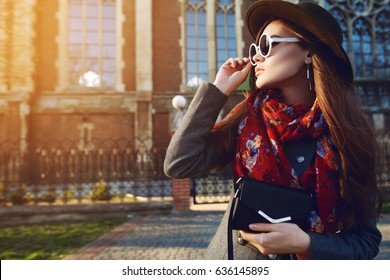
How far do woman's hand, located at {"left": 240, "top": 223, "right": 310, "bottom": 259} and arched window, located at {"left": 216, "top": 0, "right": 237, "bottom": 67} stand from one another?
44.0 feet

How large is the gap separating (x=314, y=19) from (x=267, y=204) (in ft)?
2.17

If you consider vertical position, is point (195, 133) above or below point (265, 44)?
below

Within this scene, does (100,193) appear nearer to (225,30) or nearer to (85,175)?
(85,175)

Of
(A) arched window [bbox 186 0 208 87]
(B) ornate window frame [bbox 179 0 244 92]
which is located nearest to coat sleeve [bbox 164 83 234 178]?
(B) ornate window frame [bbox 179 0 244 92]

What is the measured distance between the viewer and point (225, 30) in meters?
14.0

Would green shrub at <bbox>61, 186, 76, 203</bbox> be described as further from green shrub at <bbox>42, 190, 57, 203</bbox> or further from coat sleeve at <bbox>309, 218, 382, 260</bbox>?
coat sleeve at <bbox>309, 218, 382, 260</bbox>

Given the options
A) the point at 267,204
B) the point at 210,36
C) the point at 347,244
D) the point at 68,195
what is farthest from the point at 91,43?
the point at 347,244

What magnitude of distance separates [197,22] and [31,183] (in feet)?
34.0

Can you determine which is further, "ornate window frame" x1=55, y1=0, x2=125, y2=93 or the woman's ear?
"ornate window frame" x1=55, y1=0, x2=125, y2=93

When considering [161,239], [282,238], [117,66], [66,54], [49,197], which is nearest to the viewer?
[282,238]

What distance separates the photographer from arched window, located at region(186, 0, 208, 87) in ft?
44.4

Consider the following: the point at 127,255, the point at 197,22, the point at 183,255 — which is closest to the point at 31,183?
the point at 127,255

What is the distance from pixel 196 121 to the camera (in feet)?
3.60
